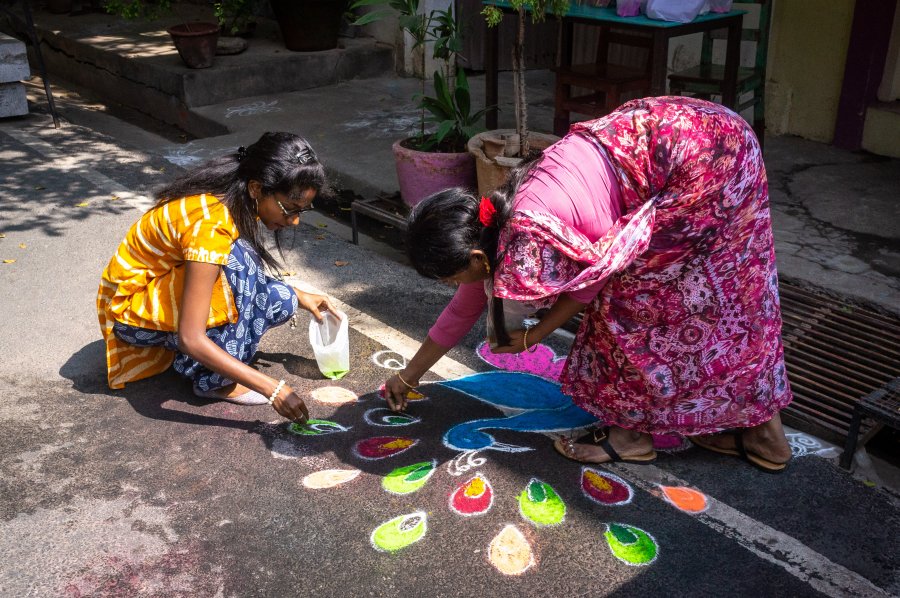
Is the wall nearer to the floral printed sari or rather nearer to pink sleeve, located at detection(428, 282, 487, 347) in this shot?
the floral printed sari

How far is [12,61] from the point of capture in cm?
656

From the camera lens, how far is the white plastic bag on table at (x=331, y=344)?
305 centimetres

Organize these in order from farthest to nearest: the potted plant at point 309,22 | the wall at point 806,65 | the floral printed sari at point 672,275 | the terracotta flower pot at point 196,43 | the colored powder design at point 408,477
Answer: the potted plant at point 309,22
the terracotta flower pot at point 196,43
the wall at point 806,65
the colored powder design at point 408,477
the floral printed sari at point 672,275

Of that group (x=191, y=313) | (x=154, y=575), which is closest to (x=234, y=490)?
(x=154, y=575)

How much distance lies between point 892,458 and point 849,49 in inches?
120

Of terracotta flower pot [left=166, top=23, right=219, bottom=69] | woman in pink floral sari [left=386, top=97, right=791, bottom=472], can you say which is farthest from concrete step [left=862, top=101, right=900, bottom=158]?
terracotta flower pot [left=166, top=23, right=219, bottom=69]

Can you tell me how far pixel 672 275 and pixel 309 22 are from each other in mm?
6075

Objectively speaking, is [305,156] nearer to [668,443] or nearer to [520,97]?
[668,443]

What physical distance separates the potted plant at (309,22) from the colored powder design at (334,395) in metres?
5.25

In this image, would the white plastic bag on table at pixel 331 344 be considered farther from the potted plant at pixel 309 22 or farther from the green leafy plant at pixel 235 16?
the green leafy plant at pixel 235 16

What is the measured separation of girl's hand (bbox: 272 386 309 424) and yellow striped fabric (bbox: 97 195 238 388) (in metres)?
0.39

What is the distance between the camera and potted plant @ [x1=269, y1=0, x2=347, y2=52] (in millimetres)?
7465

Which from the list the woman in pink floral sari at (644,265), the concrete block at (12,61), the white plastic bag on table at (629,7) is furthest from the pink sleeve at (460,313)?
the concrete block at (12,61)

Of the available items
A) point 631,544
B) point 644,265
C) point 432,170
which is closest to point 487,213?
point 644,265
